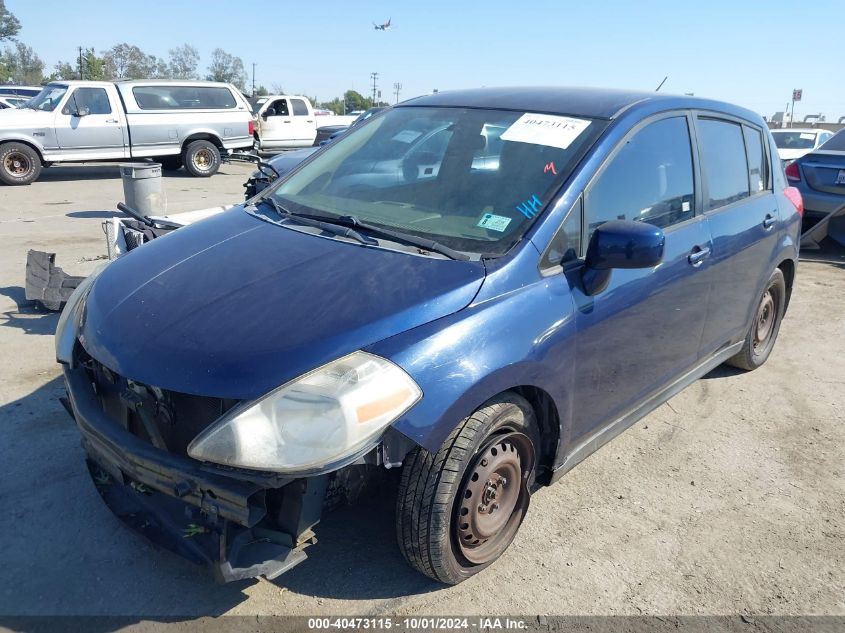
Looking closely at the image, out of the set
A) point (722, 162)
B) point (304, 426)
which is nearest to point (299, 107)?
point (722, 162)

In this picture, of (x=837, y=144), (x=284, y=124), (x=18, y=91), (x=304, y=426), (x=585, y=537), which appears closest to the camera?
(x=304, y=426)

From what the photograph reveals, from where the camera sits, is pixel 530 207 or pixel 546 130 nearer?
pixel 530 207

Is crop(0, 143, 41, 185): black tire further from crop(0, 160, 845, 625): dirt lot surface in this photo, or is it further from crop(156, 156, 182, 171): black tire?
crop(0, 160, 845, 625): dirt lot surface

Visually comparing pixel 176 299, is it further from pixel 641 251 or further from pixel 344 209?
pixel 641 251

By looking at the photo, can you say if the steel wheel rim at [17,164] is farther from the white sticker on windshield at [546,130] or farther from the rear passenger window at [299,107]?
the white sticker on windshield at [546,130]

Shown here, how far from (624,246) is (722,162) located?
Result: 166 cm

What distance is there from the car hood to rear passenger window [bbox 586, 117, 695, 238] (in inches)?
30.9

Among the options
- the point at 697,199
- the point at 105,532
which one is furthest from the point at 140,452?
the point at 697,199

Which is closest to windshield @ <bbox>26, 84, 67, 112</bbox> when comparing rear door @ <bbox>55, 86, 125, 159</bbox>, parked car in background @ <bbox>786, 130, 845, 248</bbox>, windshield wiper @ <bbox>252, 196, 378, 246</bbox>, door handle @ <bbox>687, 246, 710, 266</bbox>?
rear door @ <bbox>55, 86, 125, 159</bbox>

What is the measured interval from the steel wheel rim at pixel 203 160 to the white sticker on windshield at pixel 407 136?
521 inches

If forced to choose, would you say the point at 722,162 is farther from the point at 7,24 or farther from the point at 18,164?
the point at 7,24

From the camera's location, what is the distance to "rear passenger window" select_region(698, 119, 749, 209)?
364 cm

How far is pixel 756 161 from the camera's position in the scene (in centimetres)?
423

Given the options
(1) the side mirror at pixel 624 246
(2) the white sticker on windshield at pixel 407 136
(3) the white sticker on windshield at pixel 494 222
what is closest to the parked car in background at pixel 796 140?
(2) the white sticker on windshield at pixel 407 136
